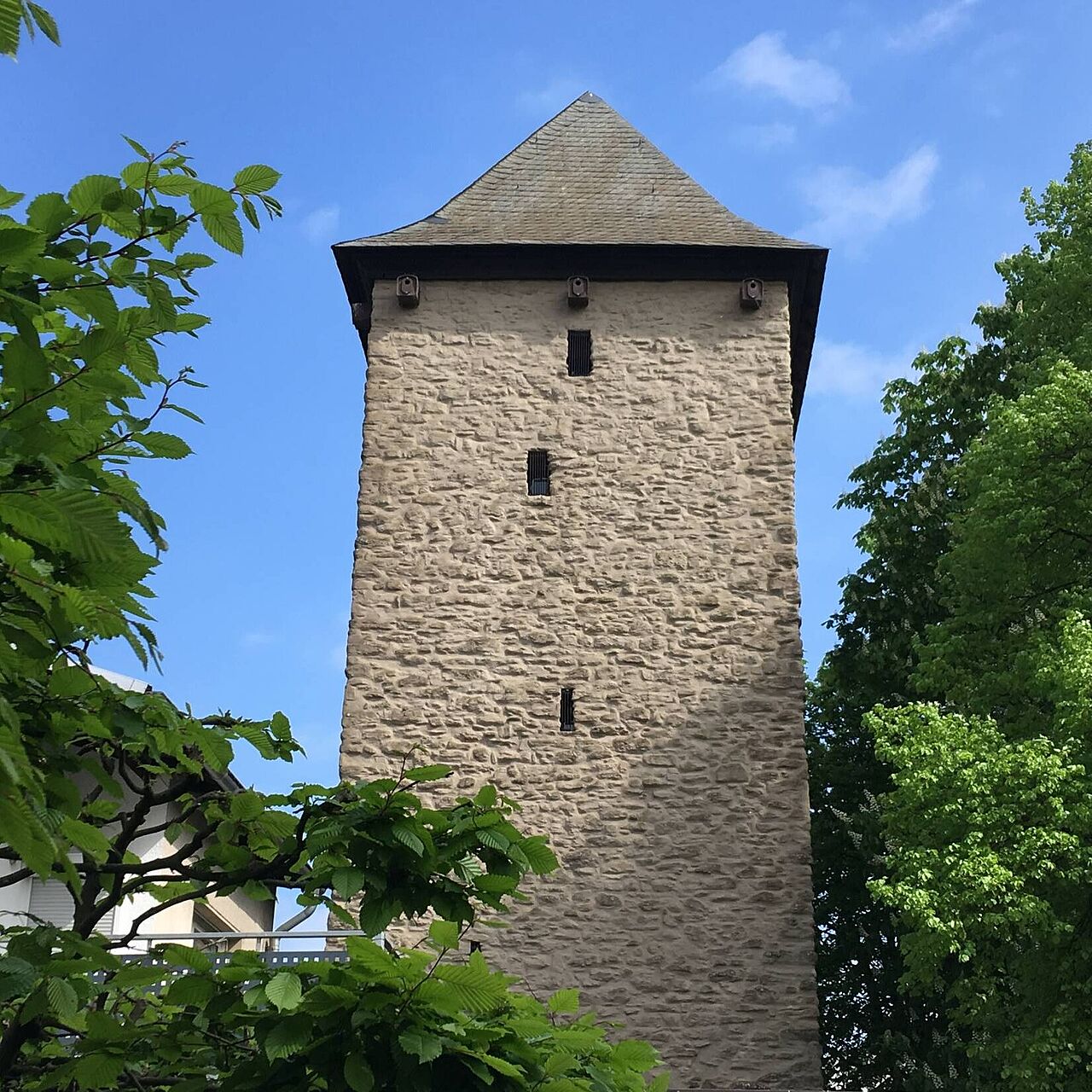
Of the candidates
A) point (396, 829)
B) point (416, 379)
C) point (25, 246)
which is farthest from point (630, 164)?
point (25, 246)

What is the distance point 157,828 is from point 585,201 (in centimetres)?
1165

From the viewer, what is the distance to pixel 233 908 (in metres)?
17.4

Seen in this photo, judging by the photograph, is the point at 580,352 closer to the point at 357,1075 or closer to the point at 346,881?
the point at 346,881

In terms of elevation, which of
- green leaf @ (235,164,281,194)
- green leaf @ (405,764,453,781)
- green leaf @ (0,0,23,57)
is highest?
green leaf @ (235,164,281,194)

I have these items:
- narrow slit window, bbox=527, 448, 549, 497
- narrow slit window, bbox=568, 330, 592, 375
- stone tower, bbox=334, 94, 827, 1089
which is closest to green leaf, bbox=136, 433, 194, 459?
stone tower, bbox=334, 94, 827, 1089

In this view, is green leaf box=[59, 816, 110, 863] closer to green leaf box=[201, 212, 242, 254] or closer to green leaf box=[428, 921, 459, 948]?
green leaf box=[428, 921, 459, 948]

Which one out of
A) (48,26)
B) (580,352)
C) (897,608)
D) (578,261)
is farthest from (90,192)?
(897,608)

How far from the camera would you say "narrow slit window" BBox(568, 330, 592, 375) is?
1437 centimetres

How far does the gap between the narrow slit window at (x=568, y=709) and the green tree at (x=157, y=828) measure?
24.8 feet

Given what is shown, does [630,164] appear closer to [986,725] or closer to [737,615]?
[737,615]

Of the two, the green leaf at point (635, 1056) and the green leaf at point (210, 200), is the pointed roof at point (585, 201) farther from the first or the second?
the green leaf at point (210, 200)

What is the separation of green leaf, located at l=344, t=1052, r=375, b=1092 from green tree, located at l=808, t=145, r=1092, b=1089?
11.0m

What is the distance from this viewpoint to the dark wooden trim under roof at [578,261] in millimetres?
14617

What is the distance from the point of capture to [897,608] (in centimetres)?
1706
